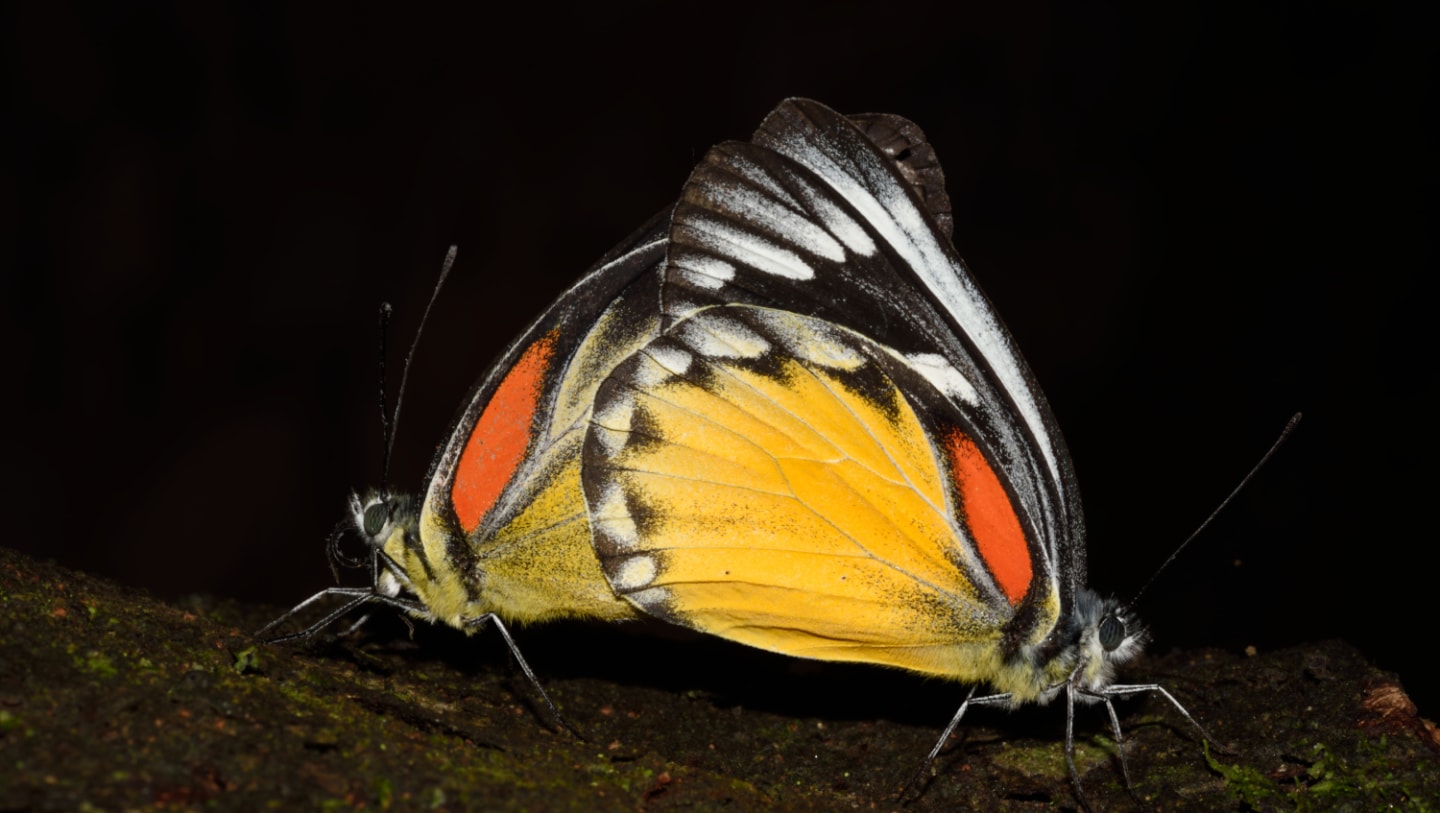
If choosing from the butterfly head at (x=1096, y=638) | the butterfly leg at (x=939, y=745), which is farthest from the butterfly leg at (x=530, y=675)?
the butterfly head at (x=1096, y=638)

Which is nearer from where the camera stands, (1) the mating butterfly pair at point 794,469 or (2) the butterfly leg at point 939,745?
(2) the butterfly leg at point 939,745

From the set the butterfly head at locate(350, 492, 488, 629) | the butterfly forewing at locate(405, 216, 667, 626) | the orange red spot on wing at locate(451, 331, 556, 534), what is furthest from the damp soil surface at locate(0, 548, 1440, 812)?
the orange red spot on wing at locate(451, 331, 556, 534)

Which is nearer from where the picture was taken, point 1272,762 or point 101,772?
point 101,772

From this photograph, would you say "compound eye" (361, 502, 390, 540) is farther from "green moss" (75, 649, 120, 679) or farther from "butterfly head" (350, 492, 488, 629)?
"green moss" (75, 649, 120, 679)

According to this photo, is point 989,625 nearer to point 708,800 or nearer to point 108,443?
point 708,800

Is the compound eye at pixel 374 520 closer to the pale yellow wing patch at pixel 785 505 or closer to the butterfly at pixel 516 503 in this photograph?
the butterfly at pixel 516 503

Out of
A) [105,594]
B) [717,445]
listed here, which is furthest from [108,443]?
[717,445]
